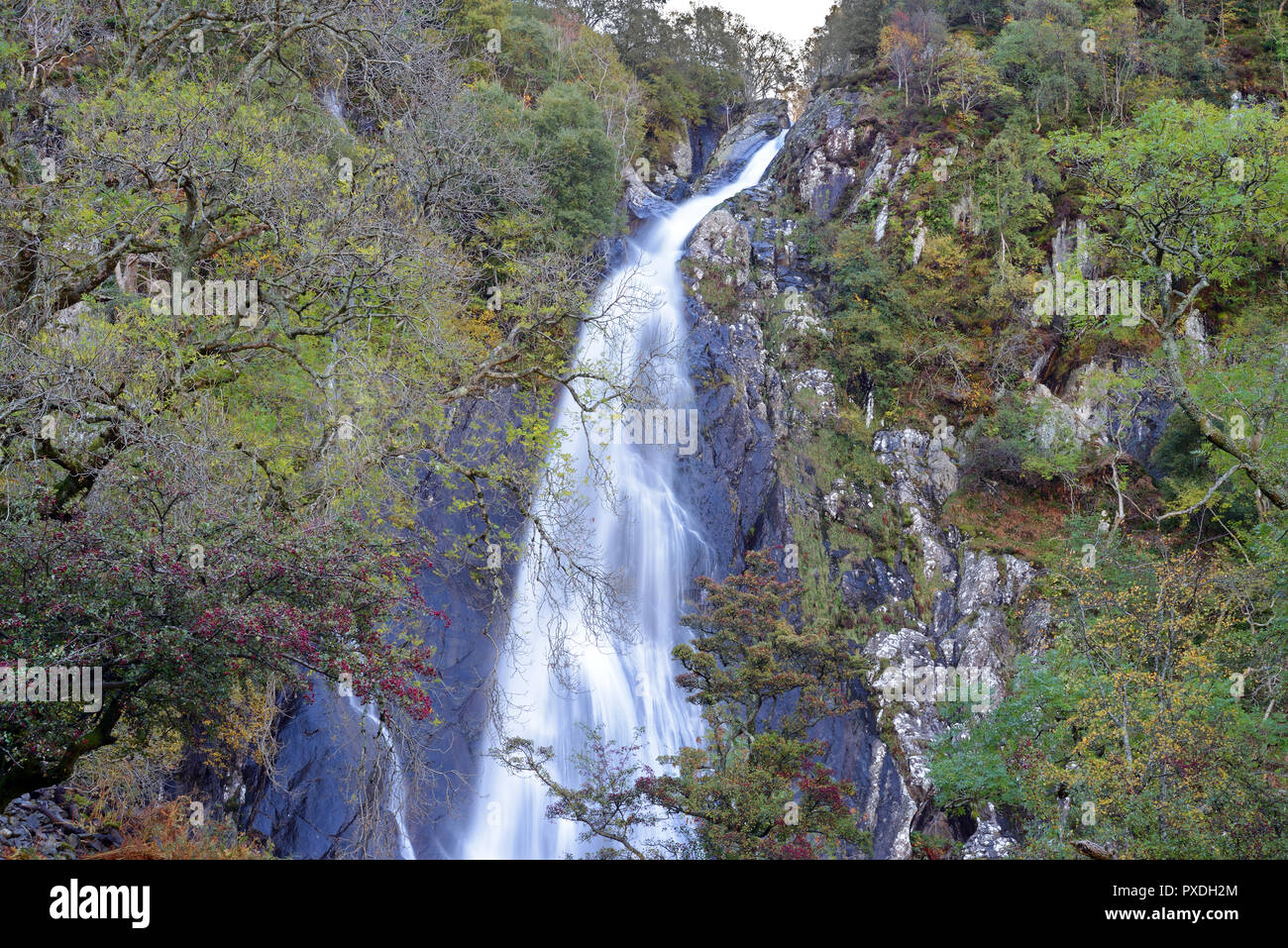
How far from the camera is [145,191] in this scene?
1123 cm

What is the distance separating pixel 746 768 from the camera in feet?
36.7

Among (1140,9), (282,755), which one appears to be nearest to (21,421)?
(282,755)

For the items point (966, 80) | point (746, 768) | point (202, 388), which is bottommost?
point (746, 768)

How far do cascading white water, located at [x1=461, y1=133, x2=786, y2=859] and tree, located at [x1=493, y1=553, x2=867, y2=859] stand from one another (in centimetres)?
259

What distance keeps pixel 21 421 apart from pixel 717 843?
8645 mm

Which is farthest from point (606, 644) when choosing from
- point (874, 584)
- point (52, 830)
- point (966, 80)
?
point (966, 80)

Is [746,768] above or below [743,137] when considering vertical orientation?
below

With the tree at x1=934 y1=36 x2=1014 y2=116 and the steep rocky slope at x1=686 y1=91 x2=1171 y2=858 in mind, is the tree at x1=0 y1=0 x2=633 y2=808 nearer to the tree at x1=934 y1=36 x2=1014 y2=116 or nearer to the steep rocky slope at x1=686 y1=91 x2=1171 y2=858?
the steep rocky slope at x1=686 y1=91 x2=1171 y2=858

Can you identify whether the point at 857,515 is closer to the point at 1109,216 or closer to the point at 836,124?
the point at 1109,216

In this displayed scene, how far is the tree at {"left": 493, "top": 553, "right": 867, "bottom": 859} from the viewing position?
34.4 feet

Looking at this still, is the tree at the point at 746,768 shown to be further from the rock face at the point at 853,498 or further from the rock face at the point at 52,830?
the rock face at the point at 52,830

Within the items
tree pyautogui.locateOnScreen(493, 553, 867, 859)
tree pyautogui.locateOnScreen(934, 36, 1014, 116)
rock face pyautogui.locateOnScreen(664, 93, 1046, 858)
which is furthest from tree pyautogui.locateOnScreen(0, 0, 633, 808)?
tree pyautogui.locateOnScreen(934, 36, 1014, 116)

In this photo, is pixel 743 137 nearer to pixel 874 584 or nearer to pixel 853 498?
pixel 853 498

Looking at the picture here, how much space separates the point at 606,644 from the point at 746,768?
283 inches
